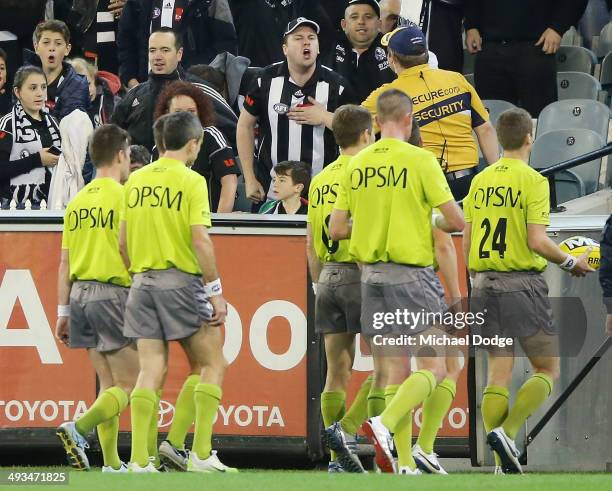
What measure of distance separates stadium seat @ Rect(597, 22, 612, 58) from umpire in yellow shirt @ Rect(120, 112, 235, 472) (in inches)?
299

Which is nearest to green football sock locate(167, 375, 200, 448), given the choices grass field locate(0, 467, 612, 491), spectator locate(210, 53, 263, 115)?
grass field locate(0, 467, 612, 491)

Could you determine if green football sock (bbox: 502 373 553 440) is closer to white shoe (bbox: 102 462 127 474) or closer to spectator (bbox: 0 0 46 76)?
white shoe (bbox: 102 462 127 474)

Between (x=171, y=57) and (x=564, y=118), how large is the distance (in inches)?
139

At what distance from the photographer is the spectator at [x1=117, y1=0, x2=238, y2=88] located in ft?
49.6

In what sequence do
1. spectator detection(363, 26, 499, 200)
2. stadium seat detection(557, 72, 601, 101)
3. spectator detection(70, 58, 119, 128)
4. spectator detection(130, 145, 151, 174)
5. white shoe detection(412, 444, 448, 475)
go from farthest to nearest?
stadium seat detection(557, 72, 601, 101), spectator detection(70, 58, 119, 128), spectator detection(363, 26, 499, 200), spectator detection(130, 145, 151, 174), white shoe detection(412, 444, 448, 475)

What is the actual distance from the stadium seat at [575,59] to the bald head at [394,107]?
628cm

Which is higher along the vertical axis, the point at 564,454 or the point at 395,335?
the point at 395,335

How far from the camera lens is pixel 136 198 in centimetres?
986

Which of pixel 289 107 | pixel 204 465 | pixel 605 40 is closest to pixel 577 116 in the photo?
pixel 605 40

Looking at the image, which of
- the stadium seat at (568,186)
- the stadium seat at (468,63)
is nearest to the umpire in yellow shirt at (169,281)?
the stadium seat at (568,186)

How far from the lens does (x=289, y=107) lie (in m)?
12.9

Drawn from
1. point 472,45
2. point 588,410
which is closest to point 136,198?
point 588,410

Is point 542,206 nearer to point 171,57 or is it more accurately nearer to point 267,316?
point 267,316

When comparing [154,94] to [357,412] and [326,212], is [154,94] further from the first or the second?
[357,412]
